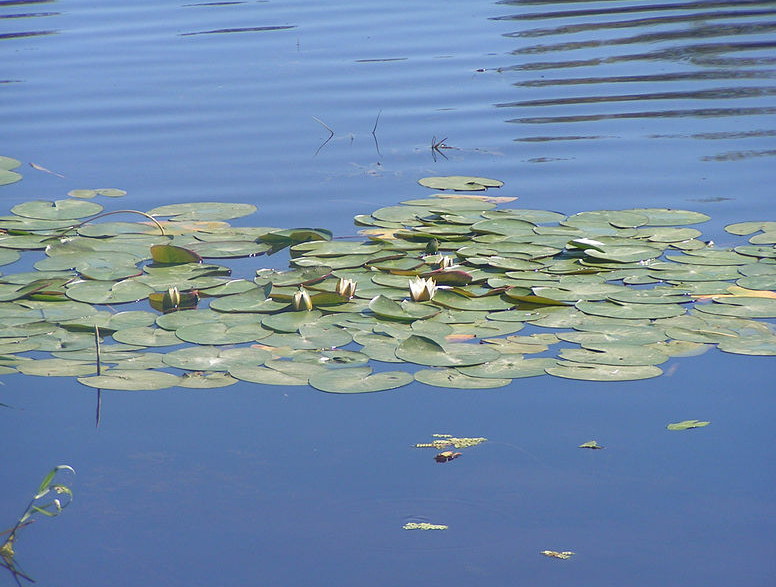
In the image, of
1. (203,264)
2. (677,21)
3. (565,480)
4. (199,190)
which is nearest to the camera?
(565,480)

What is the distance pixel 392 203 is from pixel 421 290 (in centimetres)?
98

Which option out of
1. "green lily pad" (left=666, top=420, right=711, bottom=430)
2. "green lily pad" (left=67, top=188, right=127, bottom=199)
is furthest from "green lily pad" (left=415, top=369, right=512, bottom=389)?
"green lily pad" (left=67, top=188, right=127, bottom=199)

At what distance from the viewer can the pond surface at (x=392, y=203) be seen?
71.7 inches

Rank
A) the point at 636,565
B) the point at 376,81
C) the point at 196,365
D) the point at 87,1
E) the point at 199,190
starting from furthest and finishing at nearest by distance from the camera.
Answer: the point at 87,1 → the point at 376,81 → the point at 199,190 → the point at 196,365 → the point at 636,565

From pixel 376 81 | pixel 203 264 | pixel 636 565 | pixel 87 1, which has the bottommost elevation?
pixel 636 565

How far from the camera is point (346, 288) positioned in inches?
113

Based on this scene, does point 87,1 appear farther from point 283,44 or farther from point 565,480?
point 565,480

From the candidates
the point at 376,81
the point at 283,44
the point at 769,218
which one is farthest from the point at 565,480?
the point at 283,44

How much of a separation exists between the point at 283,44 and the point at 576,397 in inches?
188

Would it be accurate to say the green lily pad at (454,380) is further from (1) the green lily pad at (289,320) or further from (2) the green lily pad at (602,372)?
(1) the green lily pad at (289,320)

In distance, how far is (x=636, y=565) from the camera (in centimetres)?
174

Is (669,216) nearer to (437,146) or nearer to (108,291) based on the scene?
(437,146)

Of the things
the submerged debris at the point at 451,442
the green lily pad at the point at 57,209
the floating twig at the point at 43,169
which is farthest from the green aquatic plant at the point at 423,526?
the floating twig at the point at 43,169

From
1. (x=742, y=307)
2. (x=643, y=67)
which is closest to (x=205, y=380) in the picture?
(x=742, y=307)
